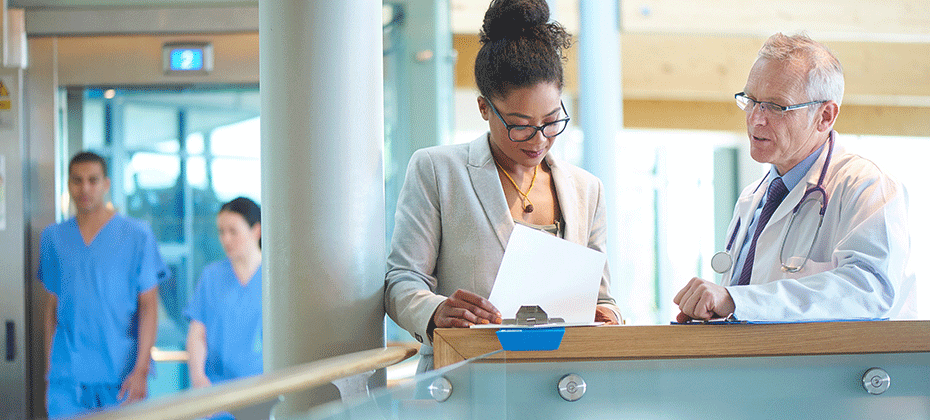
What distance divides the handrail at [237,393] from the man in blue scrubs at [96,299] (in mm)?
2769

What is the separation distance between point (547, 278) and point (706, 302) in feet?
0.94

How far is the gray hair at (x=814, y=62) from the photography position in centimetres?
189

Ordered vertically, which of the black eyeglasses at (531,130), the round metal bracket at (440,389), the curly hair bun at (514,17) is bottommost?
the round metal bracket at (440,389)

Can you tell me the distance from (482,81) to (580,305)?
548 mm

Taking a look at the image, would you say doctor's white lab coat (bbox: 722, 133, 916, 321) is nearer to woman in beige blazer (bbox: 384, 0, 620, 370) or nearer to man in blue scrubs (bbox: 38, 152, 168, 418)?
woman in beige blazer (bbox: 384, 0, 620, 370)

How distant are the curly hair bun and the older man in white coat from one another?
1.90ft

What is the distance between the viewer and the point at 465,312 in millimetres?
1455

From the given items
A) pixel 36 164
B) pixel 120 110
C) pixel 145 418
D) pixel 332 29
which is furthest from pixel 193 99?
pixel 145 418

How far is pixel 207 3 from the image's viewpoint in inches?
146

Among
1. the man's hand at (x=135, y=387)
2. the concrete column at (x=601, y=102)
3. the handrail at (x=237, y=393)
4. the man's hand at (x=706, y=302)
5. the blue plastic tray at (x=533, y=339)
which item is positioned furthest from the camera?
the concrete column at (x=601, y=102)

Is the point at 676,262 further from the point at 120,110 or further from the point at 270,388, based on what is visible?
the point at 270,388

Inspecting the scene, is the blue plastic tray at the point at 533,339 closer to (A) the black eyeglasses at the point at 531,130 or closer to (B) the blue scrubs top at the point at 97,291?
(A) the black eyeglasses at the point at 531,130

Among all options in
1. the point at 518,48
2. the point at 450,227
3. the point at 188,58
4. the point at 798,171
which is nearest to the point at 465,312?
the point at 450,227

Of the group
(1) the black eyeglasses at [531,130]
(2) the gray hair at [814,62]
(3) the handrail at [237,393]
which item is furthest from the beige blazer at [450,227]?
(2) the gray hair at [814,62]
